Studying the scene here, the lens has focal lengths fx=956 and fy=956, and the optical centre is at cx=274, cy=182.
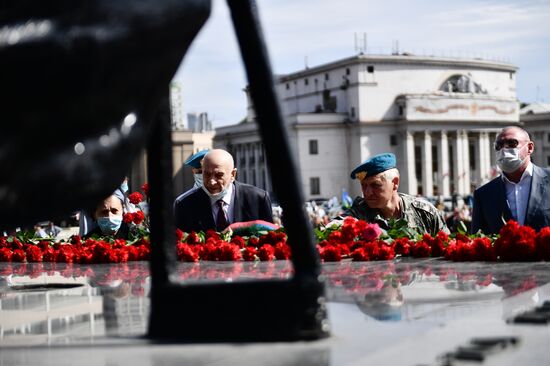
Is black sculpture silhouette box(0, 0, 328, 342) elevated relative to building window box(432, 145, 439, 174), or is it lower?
lower

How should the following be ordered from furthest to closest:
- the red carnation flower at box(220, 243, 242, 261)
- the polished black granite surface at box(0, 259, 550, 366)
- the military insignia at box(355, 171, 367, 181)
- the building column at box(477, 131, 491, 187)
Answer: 1. the building column at box(477, 131, 491, 187)
2. the military insignia at box(355, 171, 367, 181)
3. the red carnation flower at box(220, 243, 242, 261)
4. the polished black granite surface at box(0, 259, 550, 366)

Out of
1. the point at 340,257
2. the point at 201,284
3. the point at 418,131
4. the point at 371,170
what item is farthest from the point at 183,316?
the point at 418,131

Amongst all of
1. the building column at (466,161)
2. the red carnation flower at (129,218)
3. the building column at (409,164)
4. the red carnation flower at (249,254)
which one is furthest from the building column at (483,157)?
the red carnation flower at (249,254)

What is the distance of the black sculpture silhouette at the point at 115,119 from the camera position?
1710 mm

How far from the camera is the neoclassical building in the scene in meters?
94.9

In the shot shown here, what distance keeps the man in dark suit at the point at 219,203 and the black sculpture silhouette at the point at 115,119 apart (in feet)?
17.0

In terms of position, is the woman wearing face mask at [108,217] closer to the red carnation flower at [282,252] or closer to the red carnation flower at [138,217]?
the red carnation flower at [138,217]

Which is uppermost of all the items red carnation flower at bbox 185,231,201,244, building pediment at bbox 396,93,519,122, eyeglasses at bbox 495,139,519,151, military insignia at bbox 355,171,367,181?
building pediment at bbox 396,93,519,122

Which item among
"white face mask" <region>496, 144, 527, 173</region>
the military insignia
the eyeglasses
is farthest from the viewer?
the eyeglasses

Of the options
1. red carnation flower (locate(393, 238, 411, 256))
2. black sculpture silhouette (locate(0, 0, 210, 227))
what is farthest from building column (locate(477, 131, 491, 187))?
black sculpture silhouette (locate(0, 0, 210, 227))

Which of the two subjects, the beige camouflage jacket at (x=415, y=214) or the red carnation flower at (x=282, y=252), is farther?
the beige camouflage jacket at (x=415, y=214)

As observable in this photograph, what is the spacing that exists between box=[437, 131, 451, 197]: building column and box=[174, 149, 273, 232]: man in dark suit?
92.6m

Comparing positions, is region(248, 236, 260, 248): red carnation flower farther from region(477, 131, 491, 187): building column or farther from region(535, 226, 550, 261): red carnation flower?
region(477, 131, 491, 187): building column

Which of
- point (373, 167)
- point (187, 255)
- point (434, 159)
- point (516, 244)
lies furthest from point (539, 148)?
point (516, 244)
